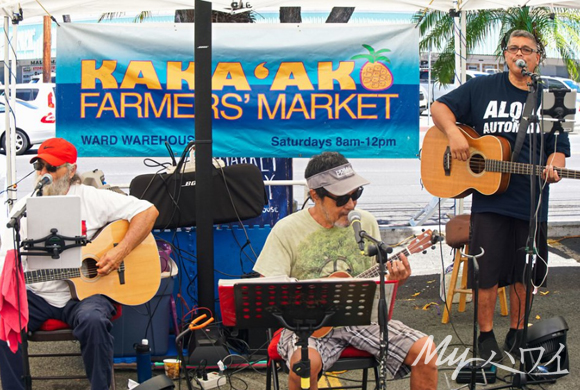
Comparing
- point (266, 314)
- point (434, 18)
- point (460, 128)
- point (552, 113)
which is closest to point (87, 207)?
point (266, 314)

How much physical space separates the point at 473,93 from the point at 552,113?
2.17ft

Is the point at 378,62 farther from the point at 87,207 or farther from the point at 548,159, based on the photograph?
the point at 87,207

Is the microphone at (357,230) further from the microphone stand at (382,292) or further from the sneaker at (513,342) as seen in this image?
the sneaker at (513,342)

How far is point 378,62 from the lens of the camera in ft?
19.7

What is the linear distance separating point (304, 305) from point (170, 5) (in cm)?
336

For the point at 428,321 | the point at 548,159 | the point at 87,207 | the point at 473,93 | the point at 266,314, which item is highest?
the point at 473,93

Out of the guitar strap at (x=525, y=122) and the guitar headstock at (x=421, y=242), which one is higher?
the guitar strap at (x=525, y=122)

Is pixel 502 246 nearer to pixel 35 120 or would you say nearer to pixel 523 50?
pixel 523 50

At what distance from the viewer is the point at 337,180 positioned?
3.79 metres

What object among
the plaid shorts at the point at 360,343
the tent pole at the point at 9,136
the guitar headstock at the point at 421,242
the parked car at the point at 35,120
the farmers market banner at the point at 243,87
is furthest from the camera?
the parked car at the point at 35,120

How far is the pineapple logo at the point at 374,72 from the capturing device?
6.00m

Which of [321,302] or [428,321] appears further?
[428,321]

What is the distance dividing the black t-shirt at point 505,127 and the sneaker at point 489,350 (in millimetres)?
842

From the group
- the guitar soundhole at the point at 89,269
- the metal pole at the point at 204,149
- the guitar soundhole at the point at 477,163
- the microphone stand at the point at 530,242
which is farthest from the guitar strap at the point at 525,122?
the guitar soundhole at the point at 89,269
